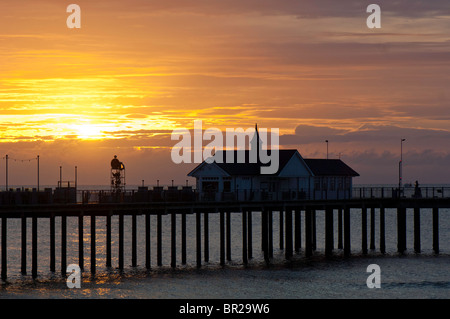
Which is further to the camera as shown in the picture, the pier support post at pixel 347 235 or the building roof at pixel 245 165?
the pier support post at pixel 347 235

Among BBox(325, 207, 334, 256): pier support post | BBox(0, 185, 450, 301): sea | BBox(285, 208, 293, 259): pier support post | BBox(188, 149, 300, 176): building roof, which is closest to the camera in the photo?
BBox(0, 185, 450, 301): sea

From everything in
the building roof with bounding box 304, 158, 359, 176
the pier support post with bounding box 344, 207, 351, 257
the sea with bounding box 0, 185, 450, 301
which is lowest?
the sea with bounding box 0, 185, 450, 301

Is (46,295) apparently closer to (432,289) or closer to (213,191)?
(213,191)

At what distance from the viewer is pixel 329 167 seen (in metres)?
78.8

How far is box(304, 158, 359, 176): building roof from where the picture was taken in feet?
253

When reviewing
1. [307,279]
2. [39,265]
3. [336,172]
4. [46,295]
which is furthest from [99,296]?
[336,172]

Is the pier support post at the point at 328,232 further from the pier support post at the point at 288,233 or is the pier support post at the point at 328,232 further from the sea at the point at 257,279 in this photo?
the pier support post at the point at 288,233

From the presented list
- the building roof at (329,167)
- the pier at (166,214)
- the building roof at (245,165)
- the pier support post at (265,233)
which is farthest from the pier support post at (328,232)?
the building roof at (245,165)

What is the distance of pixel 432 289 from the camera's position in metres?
55.2

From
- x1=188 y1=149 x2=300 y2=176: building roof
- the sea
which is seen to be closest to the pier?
the sea

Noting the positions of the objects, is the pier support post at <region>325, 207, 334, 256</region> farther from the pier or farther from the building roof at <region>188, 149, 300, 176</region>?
the building roof at <region>188, 149, 300, 176</region>

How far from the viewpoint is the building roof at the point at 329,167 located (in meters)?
77.0

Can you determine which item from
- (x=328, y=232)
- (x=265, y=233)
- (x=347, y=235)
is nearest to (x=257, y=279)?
(x=265, y=233)
